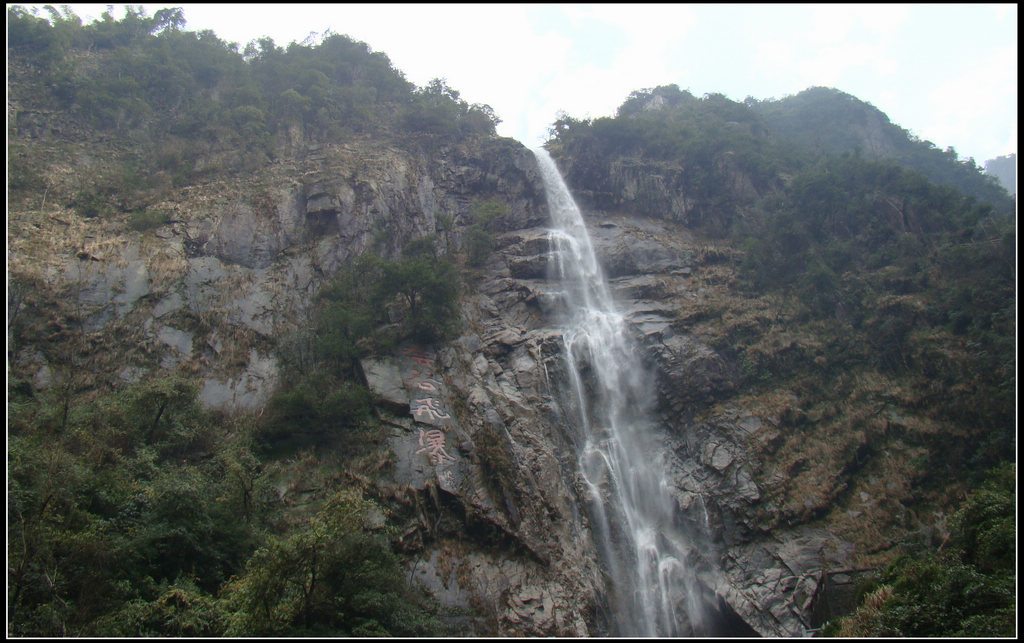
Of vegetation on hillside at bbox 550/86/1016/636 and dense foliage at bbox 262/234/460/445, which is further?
dense foliage at bbox 262/234/460/445

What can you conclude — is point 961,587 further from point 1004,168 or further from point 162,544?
point 1004,168

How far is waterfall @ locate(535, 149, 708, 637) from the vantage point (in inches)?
616

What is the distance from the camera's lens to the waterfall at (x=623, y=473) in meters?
15.7

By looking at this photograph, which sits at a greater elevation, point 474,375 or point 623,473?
point 474,375

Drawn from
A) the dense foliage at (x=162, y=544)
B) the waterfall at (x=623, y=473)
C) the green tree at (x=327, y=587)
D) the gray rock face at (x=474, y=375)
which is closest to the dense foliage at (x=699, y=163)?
the gray rock face at (x=474, y=375)

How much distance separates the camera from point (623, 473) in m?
18.5

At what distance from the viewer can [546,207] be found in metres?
30.7

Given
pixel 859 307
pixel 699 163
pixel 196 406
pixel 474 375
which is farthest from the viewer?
pixel 699 163

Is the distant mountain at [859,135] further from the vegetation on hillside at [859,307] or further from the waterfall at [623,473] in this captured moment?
the waterfall at [623,473]

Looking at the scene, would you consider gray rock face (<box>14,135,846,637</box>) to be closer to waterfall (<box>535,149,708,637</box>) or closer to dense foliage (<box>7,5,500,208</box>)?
waterfall (<box>535,149,708,637</box>)

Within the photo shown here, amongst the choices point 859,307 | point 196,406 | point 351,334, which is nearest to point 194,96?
point 351,334

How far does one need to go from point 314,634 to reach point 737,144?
32796 millimetres

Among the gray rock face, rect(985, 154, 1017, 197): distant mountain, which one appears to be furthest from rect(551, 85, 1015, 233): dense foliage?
rect(985, 154, 1017, 197): distant mountain

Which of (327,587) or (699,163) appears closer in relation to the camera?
(327,587)
